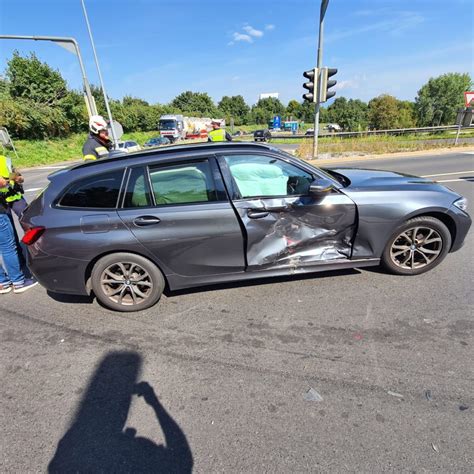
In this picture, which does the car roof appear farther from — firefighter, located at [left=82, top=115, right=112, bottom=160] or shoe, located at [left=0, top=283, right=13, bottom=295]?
shoe, located at [left=0, top=283, right=13, bottom=295]

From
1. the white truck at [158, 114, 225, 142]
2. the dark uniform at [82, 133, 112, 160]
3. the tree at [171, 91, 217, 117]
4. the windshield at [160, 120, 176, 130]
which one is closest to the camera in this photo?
the dark uniform at [82, 133, 112, 160]

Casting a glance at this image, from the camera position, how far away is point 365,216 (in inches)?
124

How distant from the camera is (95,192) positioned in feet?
9.68

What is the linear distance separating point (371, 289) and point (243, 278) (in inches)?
55.1

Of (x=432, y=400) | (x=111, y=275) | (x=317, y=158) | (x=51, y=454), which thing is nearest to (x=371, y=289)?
(x=432, y=400)

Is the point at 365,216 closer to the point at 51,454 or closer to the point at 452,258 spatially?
the point at 452,258

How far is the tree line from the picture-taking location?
1136 inches


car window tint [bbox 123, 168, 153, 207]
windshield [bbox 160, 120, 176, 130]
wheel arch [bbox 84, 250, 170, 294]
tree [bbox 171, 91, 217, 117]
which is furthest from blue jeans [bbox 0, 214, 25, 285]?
tree [bbox 171, 91, 217, 117]

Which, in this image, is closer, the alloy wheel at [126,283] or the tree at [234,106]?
the alloy wheel at [126,283]

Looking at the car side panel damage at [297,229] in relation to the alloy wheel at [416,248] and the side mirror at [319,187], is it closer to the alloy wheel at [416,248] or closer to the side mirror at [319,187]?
the side mirror at [319,187]

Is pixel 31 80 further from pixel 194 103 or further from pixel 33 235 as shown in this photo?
pixel 194 103

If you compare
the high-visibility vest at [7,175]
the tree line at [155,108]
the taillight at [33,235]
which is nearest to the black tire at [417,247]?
the taillight at [33,235]

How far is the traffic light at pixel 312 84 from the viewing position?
1066cm

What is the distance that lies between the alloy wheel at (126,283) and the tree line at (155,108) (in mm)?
31450
